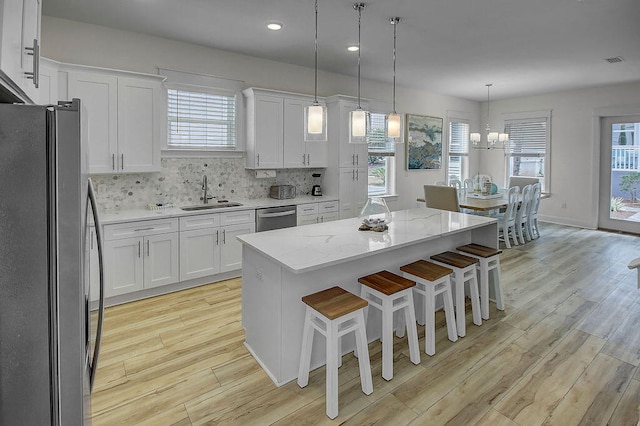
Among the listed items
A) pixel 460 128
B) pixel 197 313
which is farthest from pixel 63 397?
pixel 460 128

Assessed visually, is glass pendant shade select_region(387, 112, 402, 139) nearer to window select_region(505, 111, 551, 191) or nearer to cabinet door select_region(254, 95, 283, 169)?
cabinet door select_region(254, 95, 283, 169)

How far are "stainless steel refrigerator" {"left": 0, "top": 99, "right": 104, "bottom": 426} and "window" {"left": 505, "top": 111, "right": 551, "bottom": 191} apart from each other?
893 centimetres

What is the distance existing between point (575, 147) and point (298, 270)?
307 inches

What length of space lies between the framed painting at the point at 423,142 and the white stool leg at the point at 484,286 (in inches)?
159

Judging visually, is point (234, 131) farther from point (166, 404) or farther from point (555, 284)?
point (555, 284)

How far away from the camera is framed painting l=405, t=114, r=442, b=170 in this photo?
23.3 ft

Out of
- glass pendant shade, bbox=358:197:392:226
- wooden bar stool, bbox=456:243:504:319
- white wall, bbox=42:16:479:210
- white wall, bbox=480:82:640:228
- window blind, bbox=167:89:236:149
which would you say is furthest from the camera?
white wall, bbox=480:82:640:228

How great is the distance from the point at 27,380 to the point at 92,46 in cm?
394

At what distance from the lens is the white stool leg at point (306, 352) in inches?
89.9

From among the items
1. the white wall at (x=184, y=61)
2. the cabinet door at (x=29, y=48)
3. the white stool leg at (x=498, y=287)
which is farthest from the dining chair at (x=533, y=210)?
the cabinet door at (x=29, y=48)

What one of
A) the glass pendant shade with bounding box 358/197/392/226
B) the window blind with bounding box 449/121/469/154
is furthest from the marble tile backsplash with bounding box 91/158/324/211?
the window blind with bounding box 449/121/469/154

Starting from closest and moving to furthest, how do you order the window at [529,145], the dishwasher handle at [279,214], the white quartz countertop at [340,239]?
the white quartz countertop at [340,239] → the dishwasher handle at [279,214] → the window at [529,145]

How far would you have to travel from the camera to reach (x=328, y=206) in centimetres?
527

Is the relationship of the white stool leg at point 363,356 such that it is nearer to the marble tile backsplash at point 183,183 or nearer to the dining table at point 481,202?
the marble tile backsplash at point 183,183
